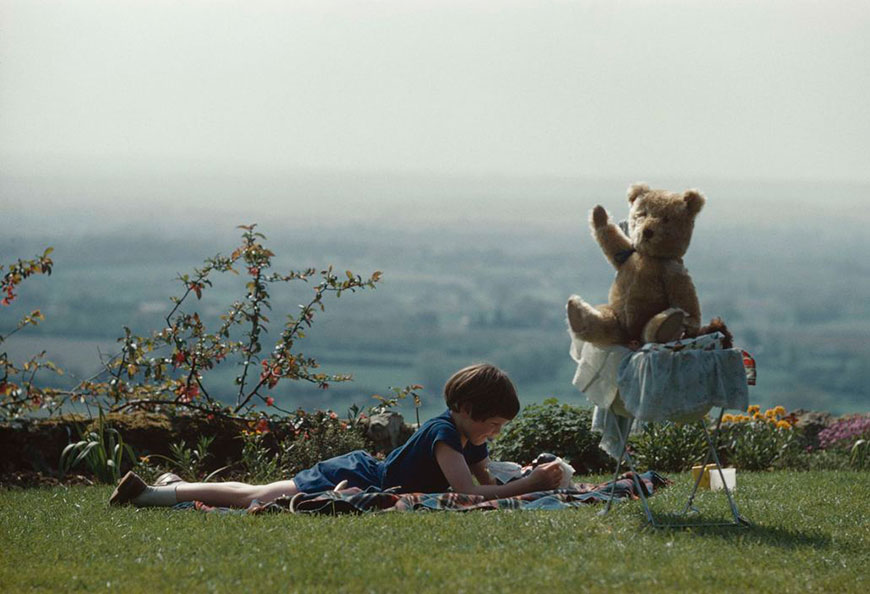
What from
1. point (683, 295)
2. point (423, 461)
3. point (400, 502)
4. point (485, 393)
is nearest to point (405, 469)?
point (423, 461)

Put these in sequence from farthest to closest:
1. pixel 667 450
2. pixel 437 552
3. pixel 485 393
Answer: pixel 667 450 < pixel 485 393 < pixel 437 552

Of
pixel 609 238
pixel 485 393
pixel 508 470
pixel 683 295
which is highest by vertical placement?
pixel 609 238

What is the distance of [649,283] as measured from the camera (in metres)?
5.51

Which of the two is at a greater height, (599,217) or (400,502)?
(599,217)

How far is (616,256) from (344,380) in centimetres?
446

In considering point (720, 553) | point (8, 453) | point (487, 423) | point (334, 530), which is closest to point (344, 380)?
point (8, 453)

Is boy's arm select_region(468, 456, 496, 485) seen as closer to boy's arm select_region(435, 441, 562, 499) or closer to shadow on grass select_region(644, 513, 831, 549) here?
boy's arm select_region(435, 441, 562, 499)

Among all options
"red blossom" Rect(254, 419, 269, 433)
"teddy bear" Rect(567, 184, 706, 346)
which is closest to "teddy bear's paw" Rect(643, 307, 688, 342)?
"teddy bear" Rect(567, 184, 706, 346)

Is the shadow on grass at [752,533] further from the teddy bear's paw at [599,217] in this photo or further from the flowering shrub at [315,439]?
the flowering shrub at [315,439]

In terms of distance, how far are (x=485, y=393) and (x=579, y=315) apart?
32.1 inches

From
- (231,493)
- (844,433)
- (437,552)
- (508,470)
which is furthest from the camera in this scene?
(844,433)

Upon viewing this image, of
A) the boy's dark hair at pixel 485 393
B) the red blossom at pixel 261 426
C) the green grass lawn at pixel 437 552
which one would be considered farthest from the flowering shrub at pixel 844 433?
the red blossom at pixel 261 426

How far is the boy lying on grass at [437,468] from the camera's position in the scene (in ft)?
19.7

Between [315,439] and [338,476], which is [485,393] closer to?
[338,476]
